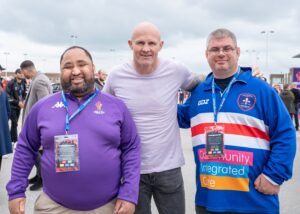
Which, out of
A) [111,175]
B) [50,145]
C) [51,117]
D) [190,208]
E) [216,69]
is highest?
[216,69]

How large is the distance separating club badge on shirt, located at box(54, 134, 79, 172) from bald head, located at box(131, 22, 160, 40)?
100 centimetres

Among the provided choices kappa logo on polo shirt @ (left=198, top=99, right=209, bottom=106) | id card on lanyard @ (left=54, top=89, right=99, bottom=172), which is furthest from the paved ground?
id card on lanyard @ (left=54, top=89, right=99, bottom=172)

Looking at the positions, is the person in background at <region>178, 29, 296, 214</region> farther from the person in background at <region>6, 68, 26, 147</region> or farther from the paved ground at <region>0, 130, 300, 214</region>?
the person in background at <region>6, 68, 26, 147</region>

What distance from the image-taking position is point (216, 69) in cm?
267

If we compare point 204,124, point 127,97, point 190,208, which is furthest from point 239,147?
point 190,208

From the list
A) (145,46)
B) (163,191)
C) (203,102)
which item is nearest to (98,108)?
(145,46)

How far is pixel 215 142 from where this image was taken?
2564 mm

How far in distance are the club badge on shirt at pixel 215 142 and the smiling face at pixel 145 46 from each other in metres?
0.70

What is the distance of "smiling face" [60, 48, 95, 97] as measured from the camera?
94.6 inches

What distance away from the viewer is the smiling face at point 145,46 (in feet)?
9.16

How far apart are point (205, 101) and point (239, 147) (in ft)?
1.40

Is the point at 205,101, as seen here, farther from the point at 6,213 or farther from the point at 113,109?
the point at 6,213

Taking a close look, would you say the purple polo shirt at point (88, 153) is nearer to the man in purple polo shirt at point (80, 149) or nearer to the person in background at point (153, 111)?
the man in purple polo shirt at point (80, 149)

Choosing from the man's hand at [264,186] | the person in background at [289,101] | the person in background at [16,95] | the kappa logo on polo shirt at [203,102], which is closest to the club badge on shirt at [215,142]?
the kappa logo on polo shirt at [203,102]
